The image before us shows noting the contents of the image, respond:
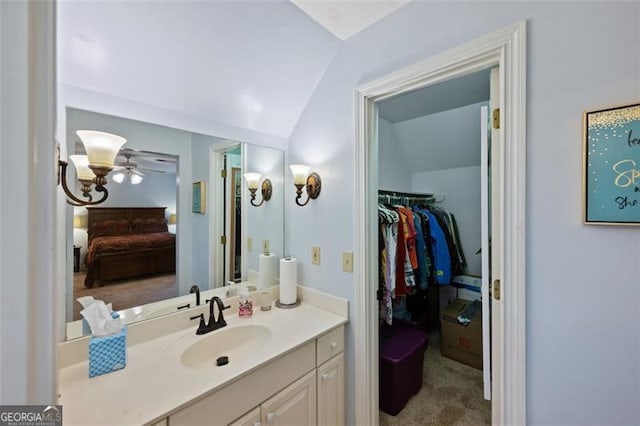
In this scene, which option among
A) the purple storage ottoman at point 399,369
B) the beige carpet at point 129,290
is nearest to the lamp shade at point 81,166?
the beige carpet at point 129,290

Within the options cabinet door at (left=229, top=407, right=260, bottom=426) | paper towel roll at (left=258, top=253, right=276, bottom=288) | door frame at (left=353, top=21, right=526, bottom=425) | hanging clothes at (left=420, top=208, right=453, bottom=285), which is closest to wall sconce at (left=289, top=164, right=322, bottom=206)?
paper towel roll at (left=258, top=253, right=276, bottom=288)

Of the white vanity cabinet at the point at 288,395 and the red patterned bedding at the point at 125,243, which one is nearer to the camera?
the white vanity cabinet at the point at 288,395

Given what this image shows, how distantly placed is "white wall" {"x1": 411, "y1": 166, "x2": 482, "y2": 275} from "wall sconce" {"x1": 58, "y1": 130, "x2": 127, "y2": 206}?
303 centimetres

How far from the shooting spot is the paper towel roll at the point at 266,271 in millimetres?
1742

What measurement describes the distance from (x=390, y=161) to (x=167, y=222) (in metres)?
2.25

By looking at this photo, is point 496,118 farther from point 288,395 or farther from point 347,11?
point 288,395

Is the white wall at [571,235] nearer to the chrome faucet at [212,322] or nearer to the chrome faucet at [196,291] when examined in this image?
the chrome faucet at [212,322]

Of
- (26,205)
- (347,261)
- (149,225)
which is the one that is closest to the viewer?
(26,205)

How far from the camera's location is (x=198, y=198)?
1.52 meters

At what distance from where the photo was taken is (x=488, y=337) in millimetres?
1129

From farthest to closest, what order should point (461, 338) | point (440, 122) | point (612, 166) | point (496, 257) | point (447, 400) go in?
point (440, 122) < point (461, 338) < point (447, 400) < point (496, 257) < point (612, 166)

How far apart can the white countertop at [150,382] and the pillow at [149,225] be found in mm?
536

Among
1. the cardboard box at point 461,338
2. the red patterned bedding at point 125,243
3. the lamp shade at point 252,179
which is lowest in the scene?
the cardboard box at point 461,338

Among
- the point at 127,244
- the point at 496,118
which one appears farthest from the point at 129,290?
the point at 496,118
